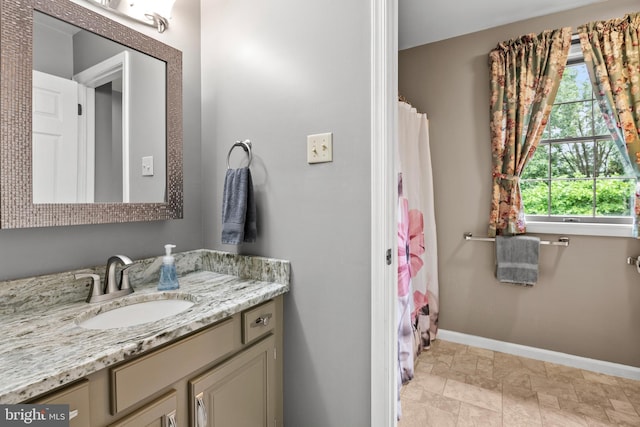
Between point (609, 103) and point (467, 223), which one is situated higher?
point (609, 103)

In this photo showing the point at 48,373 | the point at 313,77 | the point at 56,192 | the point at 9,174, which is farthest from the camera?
the point at 313,77

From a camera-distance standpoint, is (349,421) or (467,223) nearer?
(349,421)

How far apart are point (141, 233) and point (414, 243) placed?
68.5 inches

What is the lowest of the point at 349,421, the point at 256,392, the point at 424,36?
the point at 349,421

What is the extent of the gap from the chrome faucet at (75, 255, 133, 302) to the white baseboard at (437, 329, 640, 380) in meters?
2.38

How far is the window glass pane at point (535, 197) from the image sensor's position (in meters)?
2.35

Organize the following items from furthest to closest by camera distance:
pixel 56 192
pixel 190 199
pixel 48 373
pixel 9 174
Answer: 1. pixel 190 199
2. pixel 56 192
3. pixel 9 174
4. pixel 48 373

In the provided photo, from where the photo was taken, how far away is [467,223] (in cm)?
253

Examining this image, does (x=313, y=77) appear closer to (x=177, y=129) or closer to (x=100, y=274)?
(x=177, y=129)

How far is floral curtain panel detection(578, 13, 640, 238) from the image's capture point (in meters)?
1.95

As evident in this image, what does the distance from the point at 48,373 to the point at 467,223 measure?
2.58 metres

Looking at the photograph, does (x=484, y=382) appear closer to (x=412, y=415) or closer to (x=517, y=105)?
(x=412, y=415)

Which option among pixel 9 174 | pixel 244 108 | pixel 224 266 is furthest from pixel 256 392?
pixel 244 108

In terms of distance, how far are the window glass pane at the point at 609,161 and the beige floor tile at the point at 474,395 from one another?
65.4 inches
